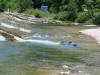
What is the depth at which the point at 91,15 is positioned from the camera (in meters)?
74.0

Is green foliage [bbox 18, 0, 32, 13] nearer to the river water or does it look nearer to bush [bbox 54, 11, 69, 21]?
bush [bbox 54, 11, 69, 21]

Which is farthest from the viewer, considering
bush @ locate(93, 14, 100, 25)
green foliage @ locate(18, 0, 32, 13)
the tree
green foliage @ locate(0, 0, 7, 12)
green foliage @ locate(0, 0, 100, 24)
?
green foliage @ locate(0, 0, 7, 12)

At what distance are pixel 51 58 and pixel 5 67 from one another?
6189 millimetres

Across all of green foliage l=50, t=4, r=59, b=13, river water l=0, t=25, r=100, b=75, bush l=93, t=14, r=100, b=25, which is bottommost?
bush l=93, t=14, r=100, b=25

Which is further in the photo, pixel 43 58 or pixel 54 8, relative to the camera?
pixel 54 8

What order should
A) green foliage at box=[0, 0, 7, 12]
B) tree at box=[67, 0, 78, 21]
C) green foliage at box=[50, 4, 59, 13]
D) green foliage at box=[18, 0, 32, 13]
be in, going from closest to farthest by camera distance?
1. tree at box=[67, 0, 78, 21]
2. green foliage at box=[50, 4, 59, 13]
3. green foliage at box=[18, 0, 32, 13]
4. green foliage at box=[0, 0, 7, 12]

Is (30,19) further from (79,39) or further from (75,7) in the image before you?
(79,39)

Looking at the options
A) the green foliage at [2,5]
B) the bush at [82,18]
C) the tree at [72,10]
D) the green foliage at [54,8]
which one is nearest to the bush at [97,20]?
the bush at [82,18]

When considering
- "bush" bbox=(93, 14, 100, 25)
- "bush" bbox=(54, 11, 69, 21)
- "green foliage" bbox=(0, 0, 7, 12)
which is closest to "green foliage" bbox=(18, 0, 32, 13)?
"green foliage" bbox=(0, 0, 7, 12)

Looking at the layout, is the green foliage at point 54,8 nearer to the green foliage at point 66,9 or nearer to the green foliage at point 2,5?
the green foliage at point 66,9

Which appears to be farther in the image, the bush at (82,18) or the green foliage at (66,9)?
the green foliage at (66,9)

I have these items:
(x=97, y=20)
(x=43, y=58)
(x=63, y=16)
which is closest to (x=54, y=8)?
(x=63, y=16)

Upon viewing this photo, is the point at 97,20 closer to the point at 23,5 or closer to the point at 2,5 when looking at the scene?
the point at 23,5

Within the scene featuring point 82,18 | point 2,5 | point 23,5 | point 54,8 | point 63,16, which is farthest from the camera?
point 2,5
